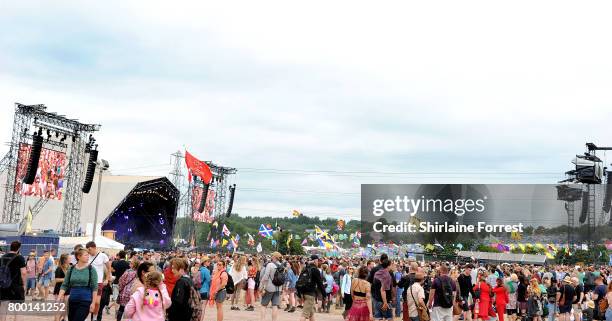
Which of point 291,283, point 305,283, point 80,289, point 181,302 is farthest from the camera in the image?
point 291,283

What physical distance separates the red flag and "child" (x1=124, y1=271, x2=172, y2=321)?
4923 cm

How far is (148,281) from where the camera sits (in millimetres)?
6945

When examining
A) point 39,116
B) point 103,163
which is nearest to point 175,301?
point 103,163

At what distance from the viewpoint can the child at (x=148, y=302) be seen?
691cm

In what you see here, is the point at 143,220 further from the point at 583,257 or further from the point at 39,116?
the point at 583,257

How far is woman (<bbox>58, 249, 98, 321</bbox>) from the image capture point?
8711 millimetres

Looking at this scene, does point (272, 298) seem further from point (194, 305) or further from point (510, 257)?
point (510, 257)

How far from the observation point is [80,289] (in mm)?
8750

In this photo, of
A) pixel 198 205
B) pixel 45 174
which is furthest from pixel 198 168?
pixel 45 174

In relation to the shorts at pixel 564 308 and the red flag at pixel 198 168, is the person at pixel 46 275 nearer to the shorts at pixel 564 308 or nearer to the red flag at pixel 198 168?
the shorts at pixel 564 308

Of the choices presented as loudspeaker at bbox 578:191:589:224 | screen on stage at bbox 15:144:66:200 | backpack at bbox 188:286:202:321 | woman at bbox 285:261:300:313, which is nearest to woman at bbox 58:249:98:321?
backpack at bbox 188:286:202:321

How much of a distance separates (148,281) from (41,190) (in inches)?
1416

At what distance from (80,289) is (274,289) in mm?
6353

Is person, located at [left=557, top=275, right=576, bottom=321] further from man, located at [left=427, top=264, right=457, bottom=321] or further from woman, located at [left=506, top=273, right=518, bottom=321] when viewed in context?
man, located at [left=427, top=264, right=457, bottom=321]
